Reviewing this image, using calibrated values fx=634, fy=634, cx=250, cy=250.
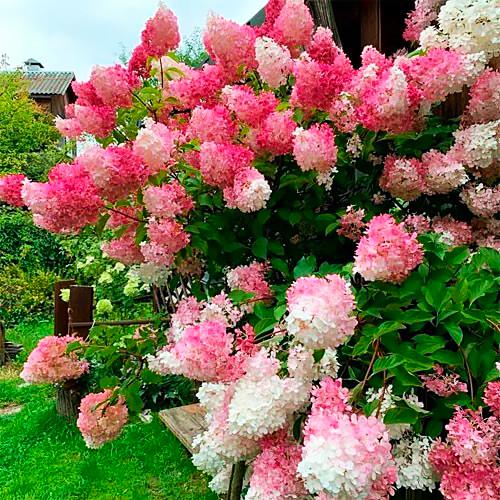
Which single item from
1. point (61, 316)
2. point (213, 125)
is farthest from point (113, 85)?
point (61, 316)

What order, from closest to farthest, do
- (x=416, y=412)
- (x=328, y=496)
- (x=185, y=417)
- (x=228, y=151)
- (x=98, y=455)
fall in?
(x=328, y=496)
(x=416, y=412)
(x=228, y=151)
(x=185, y=417)
(x=98, y=455)

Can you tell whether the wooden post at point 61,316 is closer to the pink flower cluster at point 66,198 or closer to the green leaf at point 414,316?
the pink flower cluster at point 66,198

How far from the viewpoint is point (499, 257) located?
1.15 meters

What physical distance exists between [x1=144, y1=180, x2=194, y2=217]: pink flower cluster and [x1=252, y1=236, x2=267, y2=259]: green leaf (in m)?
0.20

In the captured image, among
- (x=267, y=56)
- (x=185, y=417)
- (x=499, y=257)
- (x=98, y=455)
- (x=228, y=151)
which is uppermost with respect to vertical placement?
(x=267, y=56)

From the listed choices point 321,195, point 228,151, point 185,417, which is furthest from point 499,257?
point 185,417

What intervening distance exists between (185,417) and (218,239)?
1.52 meters

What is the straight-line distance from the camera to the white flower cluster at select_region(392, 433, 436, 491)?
3.22 ft

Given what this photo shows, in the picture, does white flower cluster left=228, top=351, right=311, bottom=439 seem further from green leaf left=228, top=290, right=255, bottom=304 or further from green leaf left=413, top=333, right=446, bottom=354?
green leaf left=228, top=290, right=255, bottom=304

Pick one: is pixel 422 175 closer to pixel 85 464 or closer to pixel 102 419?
pixel 102 419

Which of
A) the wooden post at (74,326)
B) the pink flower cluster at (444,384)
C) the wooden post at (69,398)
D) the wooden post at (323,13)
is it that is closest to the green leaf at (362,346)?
the pink flower cluster at (444,384)

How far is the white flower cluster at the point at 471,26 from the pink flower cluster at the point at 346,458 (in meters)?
0.88

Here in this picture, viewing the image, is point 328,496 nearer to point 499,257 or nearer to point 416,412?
point 416,412

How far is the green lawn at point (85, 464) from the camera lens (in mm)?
2953
